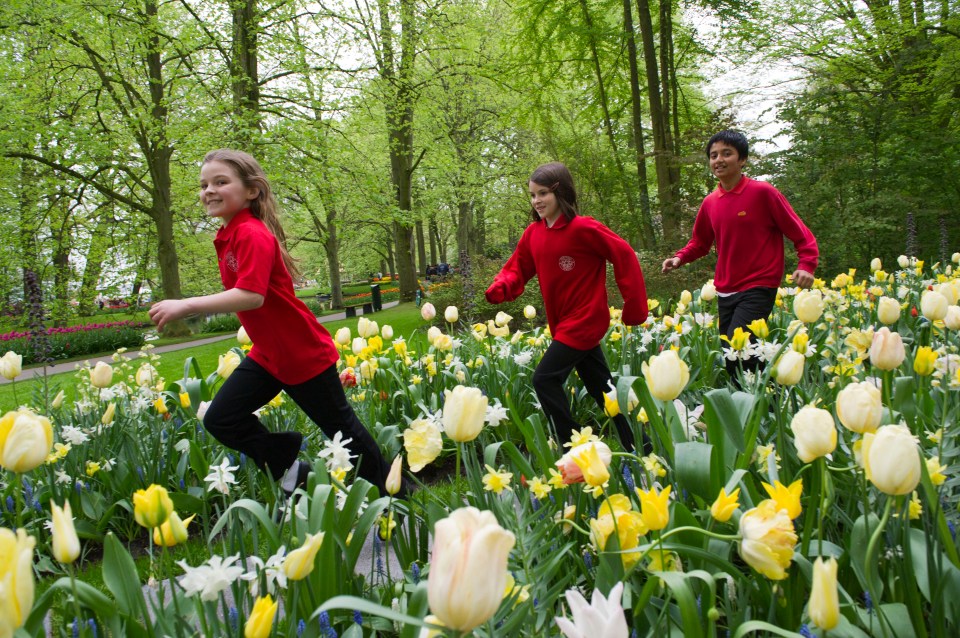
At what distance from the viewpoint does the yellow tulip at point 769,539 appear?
0.89 m

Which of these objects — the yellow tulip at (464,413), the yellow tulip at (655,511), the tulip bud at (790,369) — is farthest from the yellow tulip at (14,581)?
the tulip bud at (790,369)

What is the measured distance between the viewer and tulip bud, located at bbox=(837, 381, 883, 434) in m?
1.12

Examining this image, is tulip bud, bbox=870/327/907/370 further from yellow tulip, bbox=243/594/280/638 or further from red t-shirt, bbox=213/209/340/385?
red t-shirt, bbox=213/209/340/385

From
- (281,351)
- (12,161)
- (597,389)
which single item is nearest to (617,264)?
(597,389)

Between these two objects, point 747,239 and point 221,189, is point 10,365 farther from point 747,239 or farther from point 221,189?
point 747,239

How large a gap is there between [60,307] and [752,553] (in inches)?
623

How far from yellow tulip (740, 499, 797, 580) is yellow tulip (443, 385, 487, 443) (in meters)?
0.47

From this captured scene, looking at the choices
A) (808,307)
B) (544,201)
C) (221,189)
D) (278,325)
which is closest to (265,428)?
(278,325)

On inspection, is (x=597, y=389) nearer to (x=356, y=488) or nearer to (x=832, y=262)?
(x=356, y=488)

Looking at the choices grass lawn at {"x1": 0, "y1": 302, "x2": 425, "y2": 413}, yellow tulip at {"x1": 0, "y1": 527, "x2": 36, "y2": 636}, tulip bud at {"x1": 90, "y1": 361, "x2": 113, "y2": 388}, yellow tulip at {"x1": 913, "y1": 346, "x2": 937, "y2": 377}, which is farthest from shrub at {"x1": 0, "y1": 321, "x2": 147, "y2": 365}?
yellow tulip at {"x1": 913, "y1": 346, "x2": 937, "y2": 377}

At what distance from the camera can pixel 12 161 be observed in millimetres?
11719

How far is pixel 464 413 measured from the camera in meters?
1.17

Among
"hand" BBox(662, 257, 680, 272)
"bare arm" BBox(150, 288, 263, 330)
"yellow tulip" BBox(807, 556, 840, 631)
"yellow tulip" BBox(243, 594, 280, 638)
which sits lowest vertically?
"yellow tulip" BBox(243, 594, 280, 638)

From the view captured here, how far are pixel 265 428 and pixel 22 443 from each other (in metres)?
1.54
